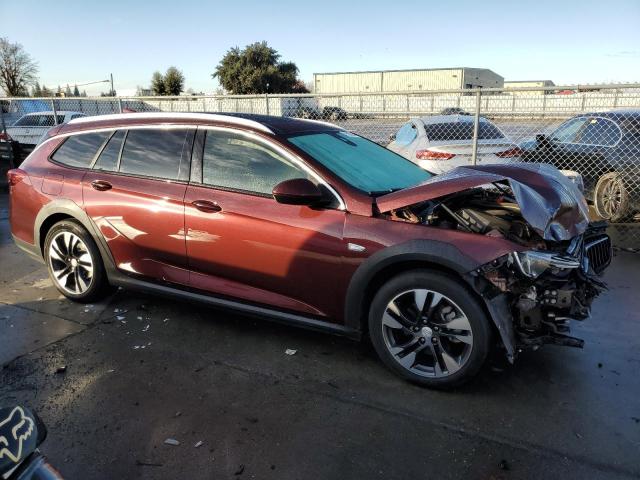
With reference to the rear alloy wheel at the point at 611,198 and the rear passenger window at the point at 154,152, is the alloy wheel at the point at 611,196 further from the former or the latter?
the rear passenger window at the point at 154,152

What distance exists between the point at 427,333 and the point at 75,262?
3.23 meters

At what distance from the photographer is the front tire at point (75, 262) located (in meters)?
4.41

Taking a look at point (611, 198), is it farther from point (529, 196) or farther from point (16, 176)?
point (16, 176)

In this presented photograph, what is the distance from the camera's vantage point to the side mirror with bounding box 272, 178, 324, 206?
128 inches

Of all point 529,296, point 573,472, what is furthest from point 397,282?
point 573,472

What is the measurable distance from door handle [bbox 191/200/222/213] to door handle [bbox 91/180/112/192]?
3.09ft

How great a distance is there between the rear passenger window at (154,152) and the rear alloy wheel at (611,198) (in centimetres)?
609

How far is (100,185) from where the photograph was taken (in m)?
4.23

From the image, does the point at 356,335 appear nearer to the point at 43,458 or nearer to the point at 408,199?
the point at 408,199

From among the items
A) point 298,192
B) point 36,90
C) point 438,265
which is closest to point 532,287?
point 438,265

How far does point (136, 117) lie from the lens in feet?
14.1

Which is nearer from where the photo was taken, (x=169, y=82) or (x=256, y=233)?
(x=256, y=233)

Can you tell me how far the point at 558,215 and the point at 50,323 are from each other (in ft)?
13.2

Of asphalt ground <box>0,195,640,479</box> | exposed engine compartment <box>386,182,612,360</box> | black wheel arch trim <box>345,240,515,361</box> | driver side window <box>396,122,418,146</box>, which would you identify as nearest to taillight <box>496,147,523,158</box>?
driver side window <box>396,122,418,146</box>
